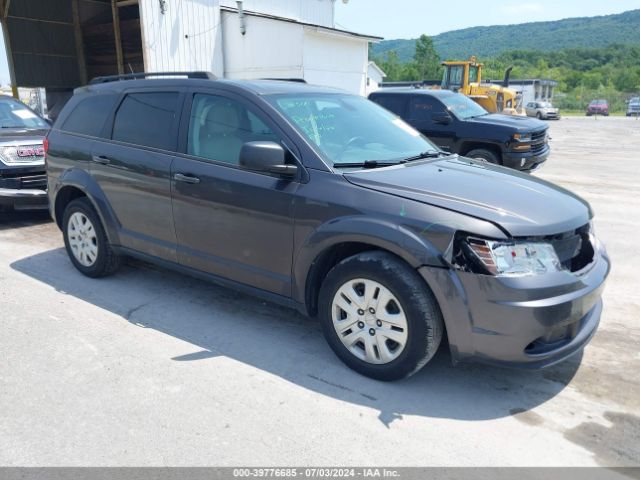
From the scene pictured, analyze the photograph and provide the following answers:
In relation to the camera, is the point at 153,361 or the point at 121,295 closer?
the point at 153,361

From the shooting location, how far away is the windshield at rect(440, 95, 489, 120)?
10375 millimetres

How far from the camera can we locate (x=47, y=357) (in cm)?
359

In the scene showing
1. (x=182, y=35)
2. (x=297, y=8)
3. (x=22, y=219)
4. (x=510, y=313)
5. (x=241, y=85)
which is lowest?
(x=22, y=219)

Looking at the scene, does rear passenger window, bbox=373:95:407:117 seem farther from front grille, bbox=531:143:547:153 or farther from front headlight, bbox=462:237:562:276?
front headlight, bbox=462:237:562:276

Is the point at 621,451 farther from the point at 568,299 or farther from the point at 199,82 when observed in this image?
the point at 199,82

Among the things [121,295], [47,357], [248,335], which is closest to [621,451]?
[248,335]

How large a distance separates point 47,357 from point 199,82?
2.29 metres

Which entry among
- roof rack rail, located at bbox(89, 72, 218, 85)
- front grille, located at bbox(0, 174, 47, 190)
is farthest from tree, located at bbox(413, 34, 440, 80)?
roof rack rail, located at bbox(89, 72, 218, 85)

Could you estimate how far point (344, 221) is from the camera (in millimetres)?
3236

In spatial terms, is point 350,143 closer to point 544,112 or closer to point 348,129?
point 348,129

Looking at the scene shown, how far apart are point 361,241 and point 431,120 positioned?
7.87 meters

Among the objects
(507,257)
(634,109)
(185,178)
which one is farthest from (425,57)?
Answer: (507,257)

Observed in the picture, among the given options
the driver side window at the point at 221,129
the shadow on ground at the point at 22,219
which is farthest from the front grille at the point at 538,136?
the shadow on ground at the point at 22,219

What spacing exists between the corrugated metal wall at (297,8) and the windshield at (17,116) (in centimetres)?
995
